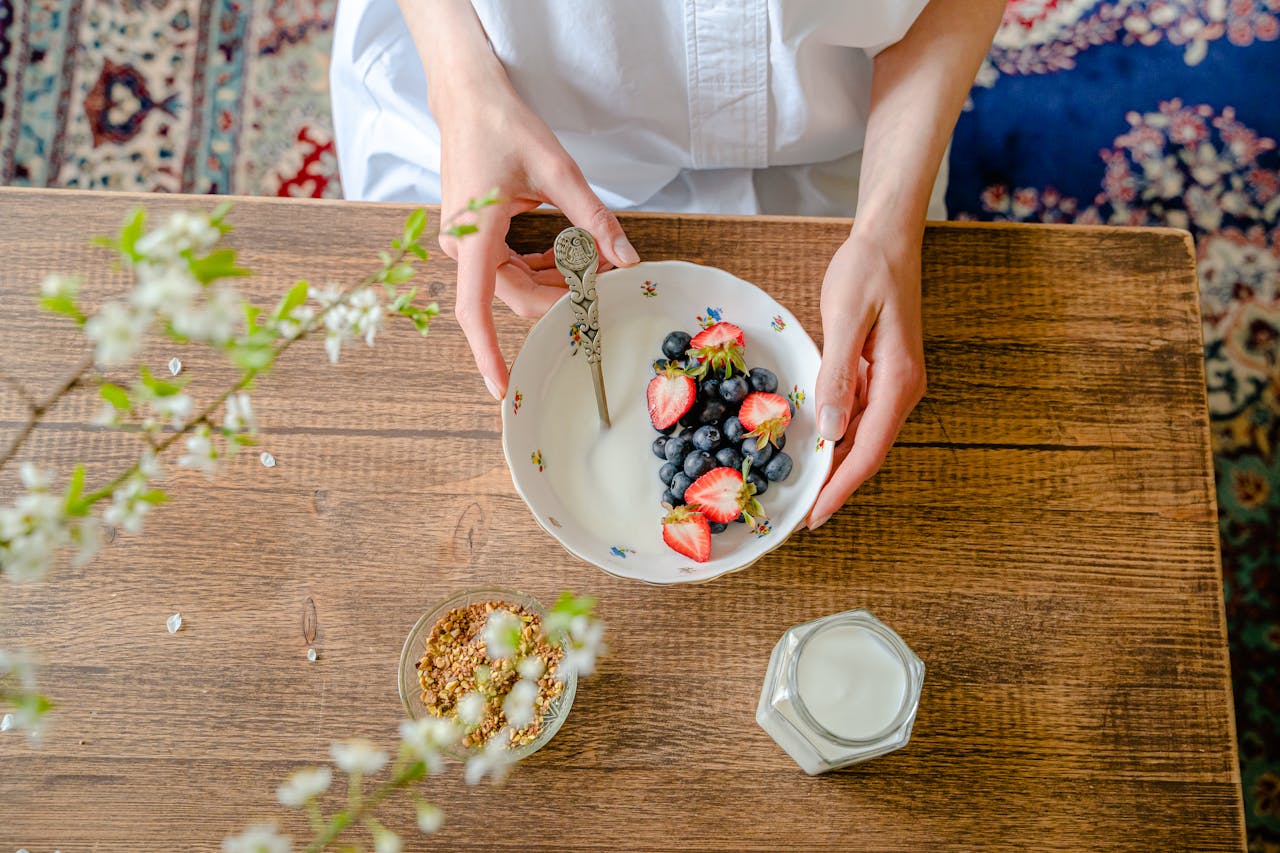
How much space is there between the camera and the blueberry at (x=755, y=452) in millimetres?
820

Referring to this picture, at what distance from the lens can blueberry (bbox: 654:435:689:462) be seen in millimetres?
835

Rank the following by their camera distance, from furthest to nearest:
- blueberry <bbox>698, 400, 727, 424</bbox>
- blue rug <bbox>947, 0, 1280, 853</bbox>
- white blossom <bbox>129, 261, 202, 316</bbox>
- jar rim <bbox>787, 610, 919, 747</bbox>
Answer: blue rug <bbox>947, 0, 1280, 853</bbox> < blueberry <bbox>698, 400, 727, 424</bbox> < jar rim <bbox>787, 610, 919, 747</bbox> < white blossom <bbox>129, 261, 202, 316</bbox>

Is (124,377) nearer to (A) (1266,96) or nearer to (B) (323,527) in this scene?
(B) (323,527)

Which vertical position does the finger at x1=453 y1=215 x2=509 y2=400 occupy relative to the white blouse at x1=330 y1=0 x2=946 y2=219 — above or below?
below

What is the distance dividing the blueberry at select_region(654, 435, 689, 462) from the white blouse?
1.22ft

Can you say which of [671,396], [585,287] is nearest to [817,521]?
[671,396]

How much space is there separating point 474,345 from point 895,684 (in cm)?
47

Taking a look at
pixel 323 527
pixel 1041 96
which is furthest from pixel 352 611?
pixel 1041 96

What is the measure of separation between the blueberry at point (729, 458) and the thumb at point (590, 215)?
0.20m

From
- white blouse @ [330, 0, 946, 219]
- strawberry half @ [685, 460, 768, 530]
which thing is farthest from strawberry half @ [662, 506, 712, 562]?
white blouse @ [330, 0, 946, 219]

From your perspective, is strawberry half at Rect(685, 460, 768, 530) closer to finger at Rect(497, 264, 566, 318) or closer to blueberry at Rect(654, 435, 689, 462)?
blueberry at Rect(654, 435, 689, 462)

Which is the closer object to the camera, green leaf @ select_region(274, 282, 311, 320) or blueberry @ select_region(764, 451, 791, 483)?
green leaf @ select_region(274, 282, 311, 320)

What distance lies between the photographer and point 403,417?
884 mm

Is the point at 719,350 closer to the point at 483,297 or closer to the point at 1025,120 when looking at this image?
the point at 483,297
